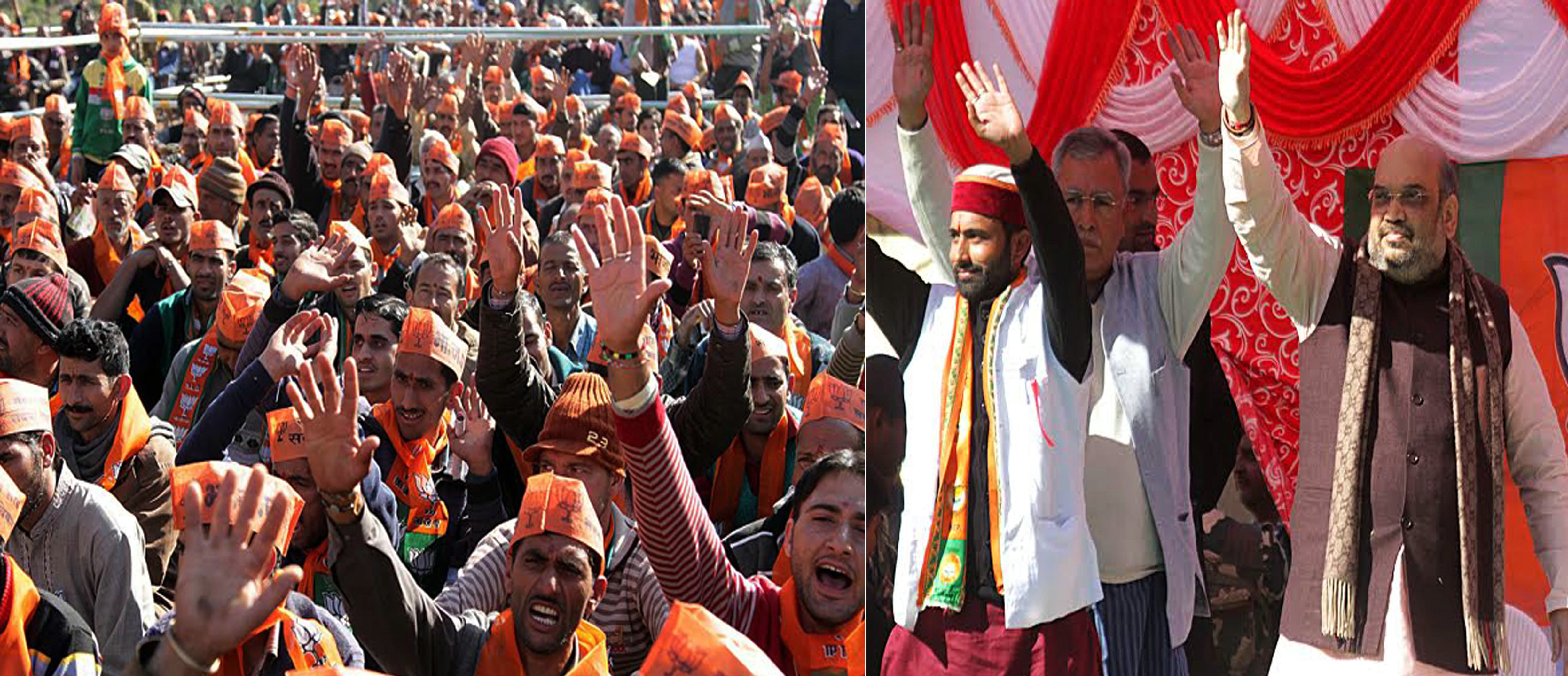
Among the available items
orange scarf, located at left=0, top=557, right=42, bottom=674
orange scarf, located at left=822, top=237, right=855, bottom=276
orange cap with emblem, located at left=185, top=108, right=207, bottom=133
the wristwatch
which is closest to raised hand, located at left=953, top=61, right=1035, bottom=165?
the wristwatch

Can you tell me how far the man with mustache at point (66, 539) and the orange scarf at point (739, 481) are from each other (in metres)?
1.72

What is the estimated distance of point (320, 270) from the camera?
7.49 metres

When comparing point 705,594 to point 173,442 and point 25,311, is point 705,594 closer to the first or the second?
point 173,442

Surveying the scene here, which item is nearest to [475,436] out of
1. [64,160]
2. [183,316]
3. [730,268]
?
[730,268]

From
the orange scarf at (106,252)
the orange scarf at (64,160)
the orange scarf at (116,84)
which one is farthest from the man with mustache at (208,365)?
the orange scarf at (116,84)

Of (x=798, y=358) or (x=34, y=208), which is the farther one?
(x=34, y=208)

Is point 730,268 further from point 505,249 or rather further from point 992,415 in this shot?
point 992,415

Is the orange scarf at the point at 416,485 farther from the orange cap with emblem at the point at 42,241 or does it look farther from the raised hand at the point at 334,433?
the orange cap with emblem at the point at 42,241

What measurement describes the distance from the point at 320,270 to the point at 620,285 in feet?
9.54

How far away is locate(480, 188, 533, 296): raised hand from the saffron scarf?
2488mm

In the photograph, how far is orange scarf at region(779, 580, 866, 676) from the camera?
4895 millimetres

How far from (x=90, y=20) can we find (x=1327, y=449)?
18651mm

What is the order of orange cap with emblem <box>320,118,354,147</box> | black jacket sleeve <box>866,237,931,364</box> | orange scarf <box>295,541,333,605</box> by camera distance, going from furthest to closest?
1. orange cap with emblem <box>320,118,354,147</box>
2. orange scarf <box>295,541,333,605</box>
3. black jacket sleeve <box>866,237,931,364</box>

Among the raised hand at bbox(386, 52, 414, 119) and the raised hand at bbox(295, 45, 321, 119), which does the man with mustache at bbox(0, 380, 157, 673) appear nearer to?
the raised hand at bbox(295, 45, 321, 119)
